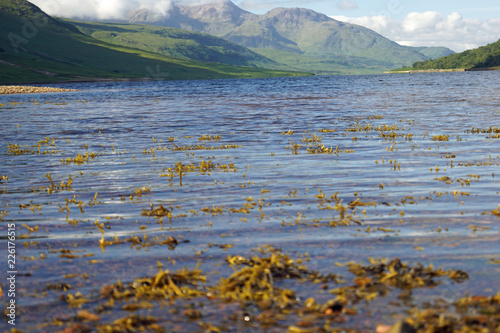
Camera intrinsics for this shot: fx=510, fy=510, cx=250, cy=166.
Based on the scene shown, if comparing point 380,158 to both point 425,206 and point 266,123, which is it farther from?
point 266,123

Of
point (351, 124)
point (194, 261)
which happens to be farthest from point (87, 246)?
point (351, 124)

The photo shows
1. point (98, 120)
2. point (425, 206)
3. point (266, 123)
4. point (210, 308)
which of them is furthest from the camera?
point (98, 120)

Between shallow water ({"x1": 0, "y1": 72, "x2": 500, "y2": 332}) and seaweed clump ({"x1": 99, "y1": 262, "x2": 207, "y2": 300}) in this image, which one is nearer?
seaweed clump ({"x1": 99, "y1": 262, "x2": 207, "y2": 300})

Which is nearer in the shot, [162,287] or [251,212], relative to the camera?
[162,287]

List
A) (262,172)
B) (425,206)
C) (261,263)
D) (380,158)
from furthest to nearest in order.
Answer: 1. (380,158)
2. (262,172)
3. (425,206)
4. (261,263)

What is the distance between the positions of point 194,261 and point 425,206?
569 cm

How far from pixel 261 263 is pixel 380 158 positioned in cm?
1232

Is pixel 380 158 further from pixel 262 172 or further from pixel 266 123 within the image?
pixel 266 123

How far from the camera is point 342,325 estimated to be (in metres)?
5.81

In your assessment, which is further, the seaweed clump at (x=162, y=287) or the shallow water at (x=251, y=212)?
the shallow water at (x=251, y=212)

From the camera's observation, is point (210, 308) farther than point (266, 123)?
No

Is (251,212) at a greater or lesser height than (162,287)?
greater

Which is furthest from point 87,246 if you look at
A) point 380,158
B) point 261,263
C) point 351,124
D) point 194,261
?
point 351,124

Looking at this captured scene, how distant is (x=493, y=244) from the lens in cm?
851
